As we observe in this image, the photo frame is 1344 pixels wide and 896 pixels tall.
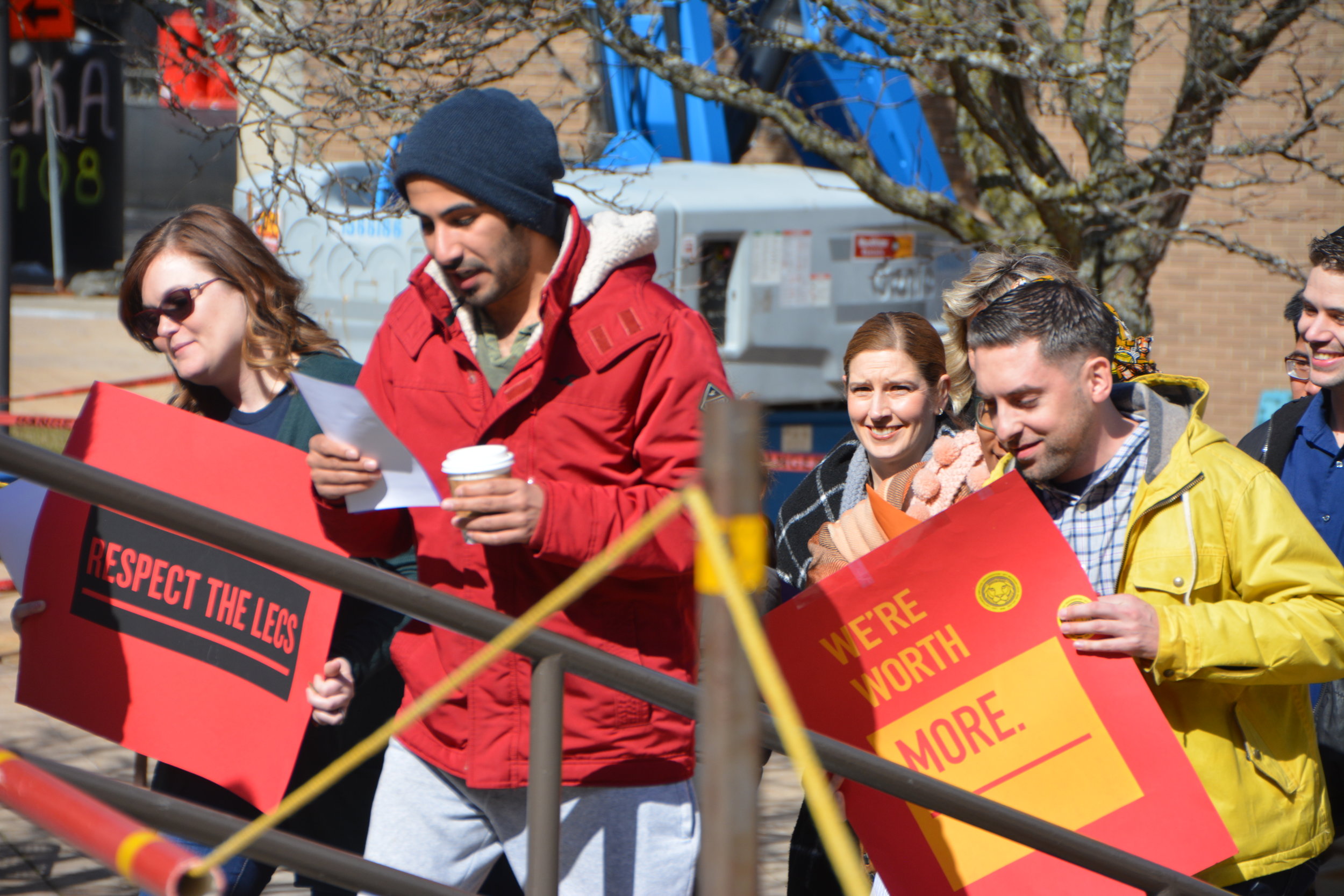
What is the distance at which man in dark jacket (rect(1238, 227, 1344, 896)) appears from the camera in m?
2.98

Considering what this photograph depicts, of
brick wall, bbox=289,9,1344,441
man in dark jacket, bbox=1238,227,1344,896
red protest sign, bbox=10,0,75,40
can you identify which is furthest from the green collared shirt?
brick wall, bbox=289,9,1344,441

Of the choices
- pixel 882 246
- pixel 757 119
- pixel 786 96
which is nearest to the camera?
pixel 882 246

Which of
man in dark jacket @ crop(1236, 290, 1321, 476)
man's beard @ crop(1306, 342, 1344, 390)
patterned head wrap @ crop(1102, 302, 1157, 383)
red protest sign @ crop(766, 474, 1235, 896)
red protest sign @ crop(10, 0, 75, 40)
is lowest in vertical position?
red protest sign @ crop(766, 474, 1235, 896)

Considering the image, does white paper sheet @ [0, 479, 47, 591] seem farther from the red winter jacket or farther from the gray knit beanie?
the gray knit beanie

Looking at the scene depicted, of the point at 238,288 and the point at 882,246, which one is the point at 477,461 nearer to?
the point at 238,288

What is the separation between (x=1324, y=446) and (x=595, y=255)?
2.14m

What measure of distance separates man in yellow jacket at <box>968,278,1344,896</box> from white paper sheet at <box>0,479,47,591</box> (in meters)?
1.88

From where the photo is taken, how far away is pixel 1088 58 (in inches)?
344

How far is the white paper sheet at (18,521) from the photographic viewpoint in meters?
2.67

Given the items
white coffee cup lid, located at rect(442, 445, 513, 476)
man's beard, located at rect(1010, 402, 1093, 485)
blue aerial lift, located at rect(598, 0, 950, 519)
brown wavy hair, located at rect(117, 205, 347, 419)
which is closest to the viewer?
white coffee cup lid, located at rect(442, 445, 513, 476)

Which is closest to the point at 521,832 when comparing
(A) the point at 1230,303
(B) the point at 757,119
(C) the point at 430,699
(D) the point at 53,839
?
(C) the point at 430,699

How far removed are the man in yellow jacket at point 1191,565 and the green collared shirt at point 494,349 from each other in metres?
0.82

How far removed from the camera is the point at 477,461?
201cm

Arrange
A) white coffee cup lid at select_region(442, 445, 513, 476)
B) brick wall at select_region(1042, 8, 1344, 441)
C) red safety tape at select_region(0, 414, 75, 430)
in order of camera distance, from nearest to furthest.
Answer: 1. white coffee cup lid at select_region(442, 445, 513, 476)
2. red safety tape at select_region(0, 414, 75, 430)
3. brick wall at select_region(1042, 8, 1344, 441)
